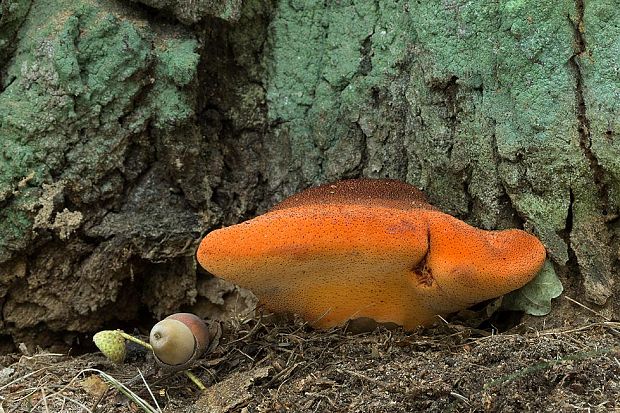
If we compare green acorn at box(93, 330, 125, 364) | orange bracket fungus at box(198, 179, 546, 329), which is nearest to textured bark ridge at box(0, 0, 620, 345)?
orange bracket fungus at box(198, 179, 546, 329)

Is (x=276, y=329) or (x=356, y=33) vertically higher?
(x=356, y=33)

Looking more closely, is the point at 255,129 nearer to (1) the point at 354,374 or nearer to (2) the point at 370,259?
(2) the point at 370,259

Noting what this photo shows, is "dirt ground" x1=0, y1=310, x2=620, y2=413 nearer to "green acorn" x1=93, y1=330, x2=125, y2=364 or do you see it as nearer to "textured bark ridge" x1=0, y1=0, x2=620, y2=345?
"green acorn" x1=93, y1=330, x2=125, y2=364

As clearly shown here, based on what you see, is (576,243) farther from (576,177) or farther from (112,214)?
(112,214)

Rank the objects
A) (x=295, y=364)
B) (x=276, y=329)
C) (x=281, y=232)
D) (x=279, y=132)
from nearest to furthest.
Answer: (x=281, y=232), (x=295, y=364), (x=276, y=329), (x=279, y=132)

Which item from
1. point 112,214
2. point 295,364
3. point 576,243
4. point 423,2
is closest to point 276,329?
point 295,364

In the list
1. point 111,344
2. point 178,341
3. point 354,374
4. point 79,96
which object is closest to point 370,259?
point 354,374

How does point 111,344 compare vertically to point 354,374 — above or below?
below

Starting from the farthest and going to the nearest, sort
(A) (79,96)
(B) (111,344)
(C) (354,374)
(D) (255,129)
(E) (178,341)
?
(D) (255,129) → (A) (79,96) → (B) (111,344) → (E) (178,341) → (C) (354,374)
